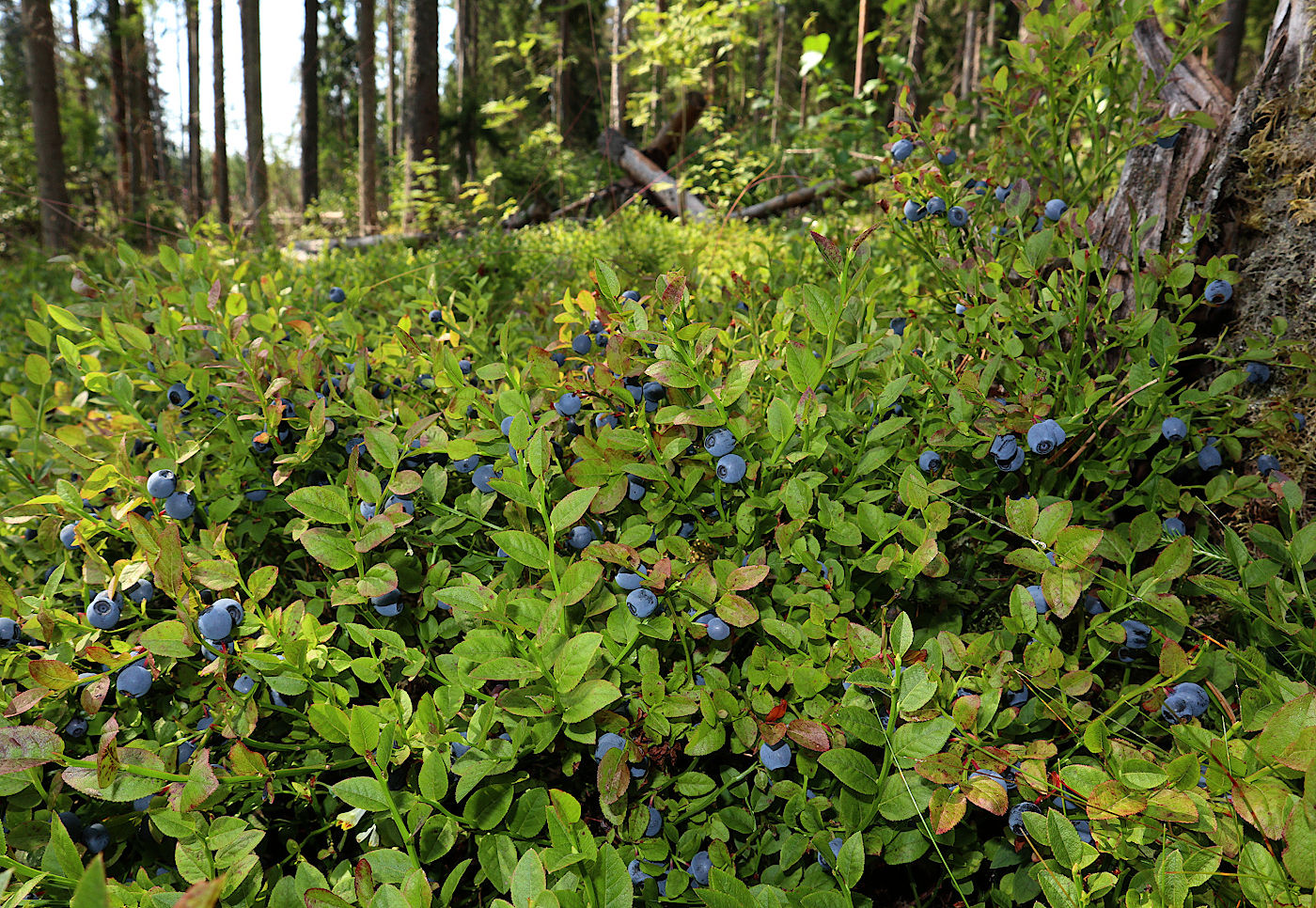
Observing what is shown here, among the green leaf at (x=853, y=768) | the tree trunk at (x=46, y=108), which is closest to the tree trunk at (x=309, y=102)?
the tree trunk at (x=46, y=108)

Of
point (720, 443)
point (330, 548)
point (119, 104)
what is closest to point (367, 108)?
point (119, 104)

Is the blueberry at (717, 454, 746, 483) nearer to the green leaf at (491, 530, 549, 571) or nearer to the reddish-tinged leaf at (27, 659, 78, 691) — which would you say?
the green leaf at (491, 530, 549, 571)

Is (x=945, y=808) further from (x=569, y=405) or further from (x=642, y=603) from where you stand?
(x=569, y=405)

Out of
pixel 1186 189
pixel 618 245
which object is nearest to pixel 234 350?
pixel 1186 189

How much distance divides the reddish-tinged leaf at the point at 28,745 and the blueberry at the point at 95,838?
0.19m

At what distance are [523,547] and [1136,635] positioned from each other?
0.83m

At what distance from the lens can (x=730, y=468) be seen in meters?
1.01

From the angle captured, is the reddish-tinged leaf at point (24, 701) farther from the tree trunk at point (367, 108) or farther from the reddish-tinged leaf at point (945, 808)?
the tree trunk at point (367, 108)

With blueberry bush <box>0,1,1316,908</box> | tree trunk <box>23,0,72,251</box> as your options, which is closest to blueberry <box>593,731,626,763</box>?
blueberry bush <box>0,1,1316,908</box>

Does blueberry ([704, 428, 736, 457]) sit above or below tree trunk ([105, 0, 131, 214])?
below

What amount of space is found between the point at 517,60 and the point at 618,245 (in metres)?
18.4

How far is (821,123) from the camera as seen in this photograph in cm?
493

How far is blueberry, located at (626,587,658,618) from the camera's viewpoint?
3.06 feet

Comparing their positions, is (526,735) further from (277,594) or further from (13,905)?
(277,594)
